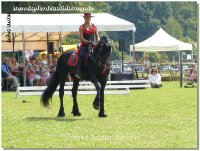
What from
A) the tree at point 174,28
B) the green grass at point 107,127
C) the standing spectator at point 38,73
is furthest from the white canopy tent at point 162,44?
the tree at point 174,28

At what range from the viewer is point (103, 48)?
1304cm

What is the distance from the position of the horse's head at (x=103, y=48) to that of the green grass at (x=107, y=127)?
1264 mm

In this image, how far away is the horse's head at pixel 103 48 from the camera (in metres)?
13.0

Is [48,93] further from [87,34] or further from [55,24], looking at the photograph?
[55,24]

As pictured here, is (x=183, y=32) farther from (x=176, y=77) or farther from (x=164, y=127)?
(x=164, y=127)

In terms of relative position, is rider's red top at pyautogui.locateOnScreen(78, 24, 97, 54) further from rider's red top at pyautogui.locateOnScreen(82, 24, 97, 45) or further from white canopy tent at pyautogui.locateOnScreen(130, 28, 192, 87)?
white canopy tent at pyautogui.locateOnScreen(130, 28, 192, 87)

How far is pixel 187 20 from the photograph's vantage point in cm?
7056

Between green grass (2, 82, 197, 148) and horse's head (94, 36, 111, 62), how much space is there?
126cm

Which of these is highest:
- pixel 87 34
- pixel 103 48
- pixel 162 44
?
pixel 87 34

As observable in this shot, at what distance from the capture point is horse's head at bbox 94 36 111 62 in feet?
42.7

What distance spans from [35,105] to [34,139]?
7.70 m

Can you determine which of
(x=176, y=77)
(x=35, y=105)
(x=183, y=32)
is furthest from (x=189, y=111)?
(x=183, y=32)

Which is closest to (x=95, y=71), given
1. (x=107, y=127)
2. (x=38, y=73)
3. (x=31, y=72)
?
(x=107, y=127)

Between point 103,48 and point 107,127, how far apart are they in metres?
2.29
